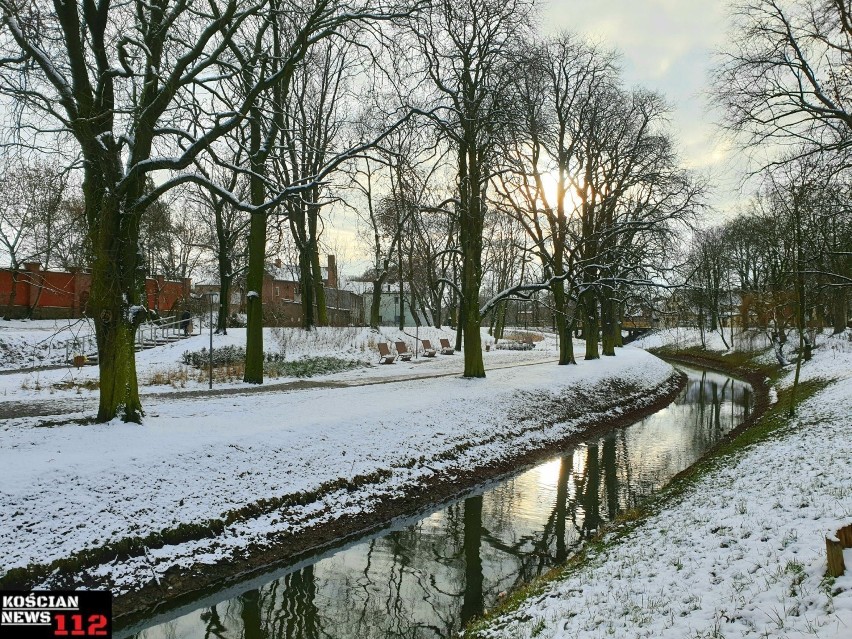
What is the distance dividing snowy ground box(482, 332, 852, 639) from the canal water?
118 centimetres

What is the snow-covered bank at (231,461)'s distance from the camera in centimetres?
704

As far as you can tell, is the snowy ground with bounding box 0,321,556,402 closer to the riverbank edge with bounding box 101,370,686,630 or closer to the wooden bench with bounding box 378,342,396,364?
the wooden bench with bounding box 378,342,396,364

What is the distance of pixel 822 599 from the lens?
422 centimetres

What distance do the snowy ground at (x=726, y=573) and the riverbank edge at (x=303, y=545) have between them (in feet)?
11.9

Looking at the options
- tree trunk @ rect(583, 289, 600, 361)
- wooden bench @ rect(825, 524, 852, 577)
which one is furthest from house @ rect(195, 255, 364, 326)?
wooden bench @ rect(825, 524, 852, 577)

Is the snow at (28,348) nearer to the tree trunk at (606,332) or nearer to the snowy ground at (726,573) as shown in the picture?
the snowy ground at (726,573)

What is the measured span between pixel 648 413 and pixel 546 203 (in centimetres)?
949

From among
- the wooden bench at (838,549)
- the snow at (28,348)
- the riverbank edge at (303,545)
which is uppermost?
the snow at (28,348)

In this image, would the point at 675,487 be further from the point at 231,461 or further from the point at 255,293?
the point at 255,293

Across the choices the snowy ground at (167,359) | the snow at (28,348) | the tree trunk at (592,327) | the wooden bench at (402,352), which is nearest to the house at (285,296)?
the snowy ground at (167,359)

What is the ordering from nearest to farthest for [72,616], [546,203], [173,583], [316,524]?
1. [72,616]
2. [173,583]
3. [316,524]
4. [546,203]

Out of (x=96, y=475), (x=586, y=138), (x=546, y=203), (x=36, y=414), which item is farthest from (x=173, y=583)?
(x=586, y=138)

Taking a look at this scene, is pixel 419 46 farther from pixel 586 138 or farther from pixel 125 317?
pixel 586 138

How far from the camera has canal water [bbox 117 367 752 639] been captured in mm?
6367
